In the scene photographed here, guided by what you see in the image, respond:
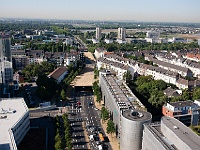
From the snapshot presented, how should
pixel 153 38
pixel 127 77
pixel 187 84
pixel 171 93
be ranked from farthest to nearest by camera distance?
pixel 153 38 → pixel 127 77 → pixel 187 84 → pixel 171 93

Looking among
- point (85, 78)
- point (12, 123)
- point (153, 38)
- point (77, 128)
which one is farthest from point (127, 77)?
point (153, 38)

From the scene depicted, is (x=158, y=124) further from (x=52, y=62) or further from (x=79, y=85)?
(x=52, y=62)

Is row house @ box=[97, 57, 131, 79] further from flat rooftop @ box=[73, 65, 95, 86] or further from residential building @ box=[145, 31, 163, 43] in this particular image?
residential building @ box=[145, 31, 163, 43]

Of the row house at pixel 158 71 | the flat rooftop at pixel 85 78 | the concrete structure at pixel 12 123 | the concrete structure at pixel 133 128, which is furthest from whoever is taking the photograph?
the flat rooftop at pixel 85 78

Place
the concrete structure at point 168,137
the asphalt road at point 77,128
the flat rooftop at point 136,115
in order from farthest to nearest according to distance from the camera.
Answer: the asphalt road at point 77,128 → the flat rooftop at point 136,115 → the concrete structure at point 168,137

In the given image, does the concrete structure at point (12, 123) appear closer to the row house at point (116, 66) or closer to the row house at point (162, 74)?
the row house at point (116, 66)

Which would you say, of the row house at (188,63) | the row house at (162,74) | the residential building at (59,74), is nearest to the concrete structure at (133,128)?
the row house at (162,74)

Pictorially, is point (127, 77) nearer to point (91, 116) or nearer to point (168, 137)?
point (91, 116)

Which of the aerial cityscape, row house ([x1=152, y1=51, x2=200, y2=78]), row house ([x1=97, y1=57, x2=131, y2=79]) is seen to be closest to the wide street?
the aerial cityscape
